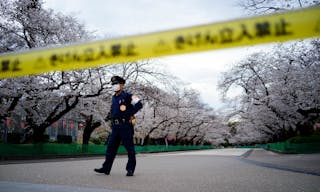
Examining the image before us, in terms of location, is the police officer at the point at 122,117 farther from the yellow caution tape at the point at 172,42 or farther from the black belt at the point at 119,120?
the yellow caution tape at the point at 172,42

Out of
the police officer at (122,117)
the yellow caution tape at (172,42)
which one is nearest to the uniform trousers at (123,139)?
the police officer at (122,117)

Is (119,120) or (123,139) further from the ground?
(119,120)

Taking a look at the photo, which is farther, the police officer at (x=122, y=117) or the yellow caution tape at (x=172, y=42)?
the police officer at (x=122, y=117)

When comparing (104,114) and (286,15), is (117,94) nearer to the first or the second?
(286,15)

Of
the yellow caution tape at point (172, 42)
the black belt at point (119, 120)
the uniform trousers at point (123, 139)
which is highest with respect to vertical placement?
the yellow caution tape at point (172, 42)

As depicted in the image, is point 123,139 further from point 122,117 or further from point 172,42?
point 172,42

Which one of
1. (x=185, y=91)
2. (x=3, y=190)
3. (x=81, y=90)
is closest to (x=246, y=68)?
(x=81, y=90)

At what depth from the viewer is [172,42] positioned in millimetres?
2143

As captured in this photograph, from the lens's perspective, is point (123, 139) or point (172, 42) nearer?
point (172, 42)

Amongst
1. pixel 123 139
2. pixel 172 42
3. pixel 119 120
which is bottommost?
pixel 123 139

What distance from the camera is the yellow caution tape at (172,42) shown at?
196cm

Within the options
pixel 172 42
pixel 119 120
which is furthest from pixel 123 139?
pixel 172 42

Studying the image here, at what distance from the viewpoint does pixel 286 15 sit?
78.2 inches

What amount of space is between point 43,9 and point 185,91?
1442 inches
